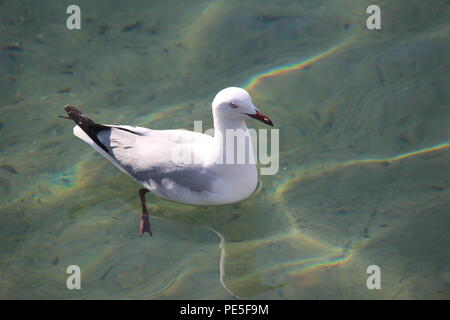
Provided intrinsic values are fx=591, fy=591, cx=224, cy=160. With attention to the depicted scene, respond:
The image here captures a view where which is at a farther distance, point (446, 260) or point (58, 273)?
point (58, 273)

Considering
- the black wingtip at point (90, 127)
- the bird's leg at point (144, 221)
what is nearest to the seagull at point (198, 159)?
the bird's leg at point (144, 221)

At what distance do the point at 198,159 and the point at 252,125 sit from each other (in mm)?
1008

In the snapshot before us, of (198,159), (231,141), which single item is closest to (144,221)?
(198,159)

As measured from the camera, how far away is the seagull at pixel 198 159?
14.9 feet

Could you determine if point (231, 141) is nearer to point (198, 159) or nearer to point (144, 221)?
point (198, 159)

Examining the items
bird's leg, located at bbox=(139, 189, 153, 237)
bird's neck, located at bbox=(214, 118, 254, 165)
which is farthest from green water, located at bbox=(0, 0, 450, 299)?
bird's neck, located at bbox=(214, 118, 254, 165)

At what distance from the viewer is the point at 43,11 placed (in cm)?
689

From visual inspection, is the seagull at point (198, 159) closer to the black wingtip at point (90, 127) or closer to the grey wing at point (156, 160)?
the grey wing at point (156, 160)

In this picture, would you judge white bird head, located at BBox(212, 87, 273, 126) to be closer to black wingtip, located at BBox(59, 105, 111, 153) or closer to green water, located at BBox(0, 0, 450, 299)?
green water, located at BBox(0, 0, 450, 299)

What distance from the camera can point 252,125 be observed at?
5551 millimetres

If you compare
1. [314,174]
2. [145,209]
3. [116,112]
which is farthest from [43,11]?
[314,174]

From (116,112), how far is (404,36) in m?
3.02
